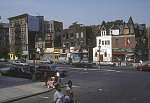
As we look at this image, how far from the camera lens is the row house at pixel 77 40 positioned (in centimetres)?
6197

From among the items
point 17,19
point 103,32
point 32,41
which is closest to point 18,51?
point 32,41

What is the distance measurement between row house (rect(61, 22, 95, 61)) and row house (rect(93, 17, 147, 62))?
3779 mm

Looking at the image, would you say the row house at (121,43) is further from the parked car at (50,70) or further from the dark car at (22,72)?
the dark car at (22,72)

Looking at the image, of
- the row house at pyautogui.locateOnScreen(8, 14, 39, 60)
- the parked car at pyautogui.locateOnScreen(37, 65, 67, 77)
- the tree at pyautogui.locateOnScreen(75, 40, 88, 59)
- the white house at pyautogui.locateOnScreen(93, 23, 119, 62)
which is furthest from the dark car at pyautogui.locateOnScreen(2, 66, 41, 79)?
the row house at pyautogui.locateOnScreen(8, 14, 39, 60)

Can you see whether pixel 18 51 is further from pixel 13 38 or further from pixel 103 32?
pixel 103 32

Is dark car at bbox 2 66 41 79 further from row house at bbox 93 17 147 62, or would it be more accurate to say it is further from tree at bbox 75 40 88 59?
tree at bbox 75 40 88 59

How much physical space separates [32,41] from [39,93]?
70804mm

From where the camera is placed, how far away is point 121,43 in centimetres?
5612

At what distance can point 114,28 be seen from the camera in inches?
2290

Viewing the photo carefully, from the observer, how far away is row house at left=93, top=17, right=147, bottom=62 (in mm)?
54438

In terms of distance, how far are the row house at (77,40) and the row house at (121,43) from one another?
149 inches

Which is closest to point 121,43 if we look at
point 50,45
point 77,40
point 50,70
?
point 77,40

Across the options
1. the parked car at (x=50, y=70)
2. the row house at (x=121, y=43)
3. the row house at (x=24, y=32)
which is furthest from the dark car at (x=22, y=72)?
the row house at (x=24, y=32)

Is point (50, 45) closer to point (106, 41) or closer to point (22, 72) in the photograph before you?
point (106, 41)
